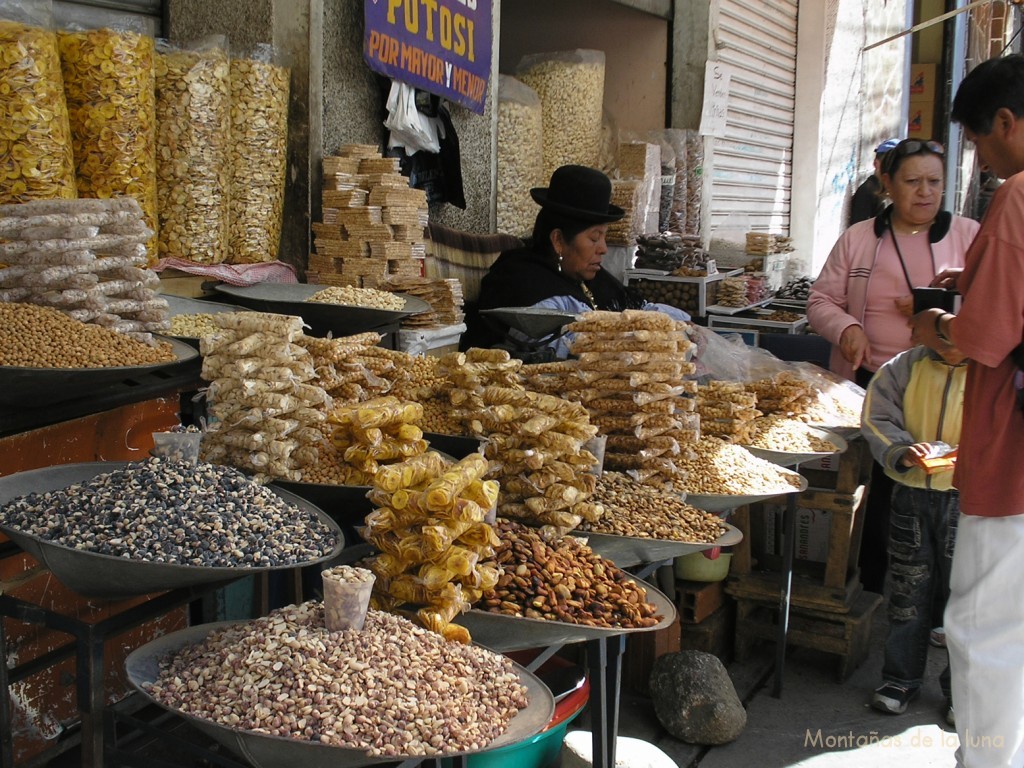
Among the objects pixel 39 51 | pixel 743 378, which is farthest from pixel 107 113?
pixel 743 378

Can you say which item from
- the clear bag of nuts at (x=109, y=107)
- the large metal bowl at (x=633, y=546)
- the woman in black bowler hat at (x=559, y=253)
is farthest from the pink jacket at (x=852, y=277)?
the clear bag of nuts at (x=109, y=107)

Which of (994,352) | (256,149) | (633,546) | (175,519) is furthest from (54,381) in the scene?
(994,352)

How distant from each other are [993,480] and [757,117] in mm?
5864

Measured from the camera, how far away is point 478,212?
16.7ft

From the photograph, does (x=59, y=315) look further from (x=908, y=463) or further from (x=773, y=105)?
(x=773, y=105)

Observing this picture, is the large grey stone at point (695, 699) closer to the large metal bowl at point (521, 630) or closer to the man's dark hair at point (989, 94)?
the large metal bowl at point (521, 630)

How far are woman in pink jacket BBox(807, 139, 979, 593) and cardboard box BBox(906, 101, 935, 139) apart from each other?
28.2ft

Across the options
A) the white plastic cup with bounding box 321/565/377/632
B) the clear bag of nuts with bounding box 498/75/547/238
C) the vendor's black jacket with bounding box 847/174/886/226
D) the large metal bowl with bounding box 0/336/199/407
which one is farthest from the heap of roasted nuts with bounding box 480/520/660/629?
the vendor's black jacket with bounding box 847/174/886/226

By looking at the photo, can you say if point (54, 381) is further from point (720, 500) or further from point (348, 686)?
point (720, 500)

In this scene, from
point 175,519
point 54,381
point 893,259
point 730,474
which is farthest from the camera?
point 893,259

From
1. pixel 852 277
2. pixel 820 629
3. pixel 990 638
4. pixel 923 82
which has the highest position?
pixel 923 82

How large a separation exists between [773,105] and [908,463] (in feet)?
18.3

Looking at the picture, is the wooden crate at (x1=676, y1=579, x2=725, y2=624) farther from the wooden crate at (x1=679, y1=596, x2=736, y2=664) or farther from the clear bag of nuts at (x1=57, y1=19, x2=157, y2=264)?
the clear bag of nuts at (x1=57, y1=19, x2=157, y2=264)

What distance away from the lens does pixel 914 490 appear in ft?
11.0
